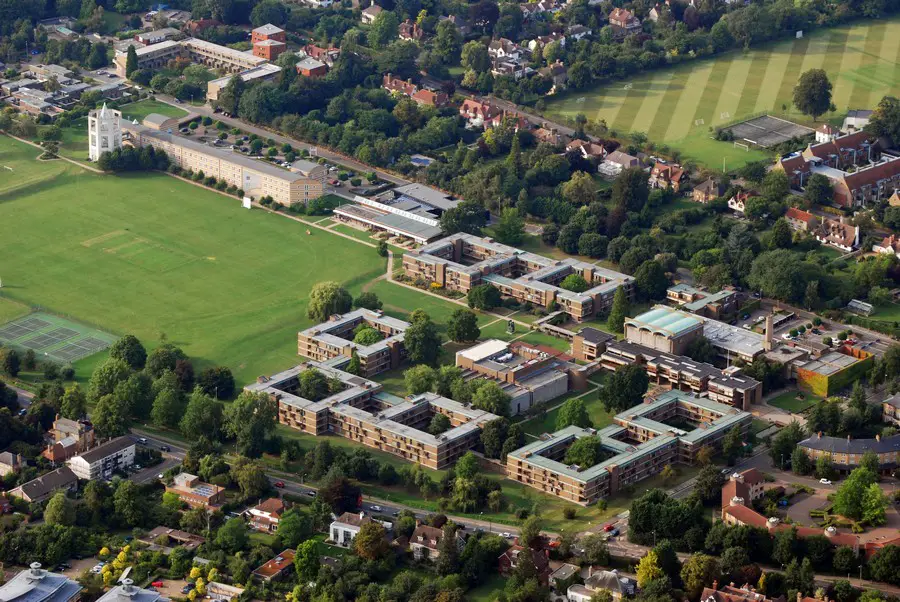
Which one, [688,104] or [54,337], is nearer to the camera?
[54,337]

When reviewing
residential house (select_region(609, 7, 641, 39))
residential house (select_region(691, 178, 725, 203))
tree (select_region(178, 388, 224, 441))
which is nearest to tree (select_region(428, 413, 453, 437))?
tree (select_region(178, 388, 224, 441))

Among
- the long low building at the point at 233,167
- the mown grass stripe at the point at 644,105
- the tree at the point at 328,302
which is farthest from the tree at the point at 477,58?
the tree at the point at 328,302

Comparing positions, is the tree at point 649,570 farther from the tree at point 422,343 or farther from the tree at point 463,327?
the tree at point 463,327

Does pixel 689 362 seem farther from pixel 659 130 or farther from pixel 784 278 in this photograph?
pixel 659 130

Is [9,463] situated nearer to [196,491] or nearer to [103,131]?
[196,491]

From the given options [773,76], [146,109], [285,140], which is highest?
[773,76]

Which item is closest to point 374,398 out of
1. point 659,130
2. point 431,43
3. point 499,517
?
point 499,517

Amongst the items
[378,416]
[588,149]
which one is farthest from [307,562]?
[588,149]
